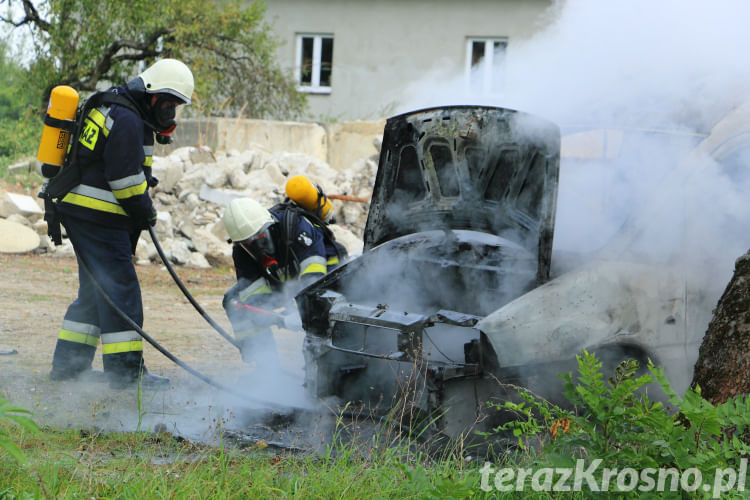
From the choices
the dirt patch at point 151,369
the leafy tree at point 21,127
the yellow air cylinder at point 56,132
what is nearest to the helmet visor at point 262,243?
the dirt patch at point 151,369

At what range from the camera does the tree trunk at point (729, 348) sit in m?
2.63

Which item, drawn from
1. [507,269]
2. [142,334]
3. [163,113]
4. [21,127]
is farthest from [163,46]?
[507,269]

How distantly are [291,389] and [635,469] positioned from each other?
275 centimetres

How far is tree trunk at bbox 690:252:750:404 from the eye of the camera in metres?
2.63

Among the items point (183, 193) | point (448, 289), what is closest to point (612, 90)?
point (448, 289)

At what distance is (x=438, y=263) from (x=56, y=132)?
2.51 meters

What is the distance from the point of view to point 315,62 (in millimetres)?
18594

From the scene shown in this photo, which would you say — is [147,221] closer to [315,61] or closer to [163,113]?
[163,113]

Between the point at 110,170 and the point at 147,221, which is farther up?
the point at 110,170

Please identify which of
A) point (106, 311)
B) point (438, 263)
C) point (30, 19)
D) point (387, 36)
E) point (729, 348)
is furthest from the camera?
point (387, 36)

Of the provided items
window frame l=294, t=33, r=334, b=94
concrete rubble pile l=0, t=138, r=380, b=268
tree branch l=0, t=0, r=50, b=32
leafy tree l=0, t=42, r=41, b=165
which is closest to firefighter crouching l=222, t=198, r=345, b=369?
concrete rubble pile l=0, t=138, r=380, b=268

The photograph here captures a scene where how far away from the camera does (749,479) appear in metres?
2.37

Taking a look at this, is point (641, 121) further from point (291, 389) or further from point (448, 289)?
point (291, 389)

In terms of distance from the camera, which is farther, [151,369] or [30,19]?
[30,19]
